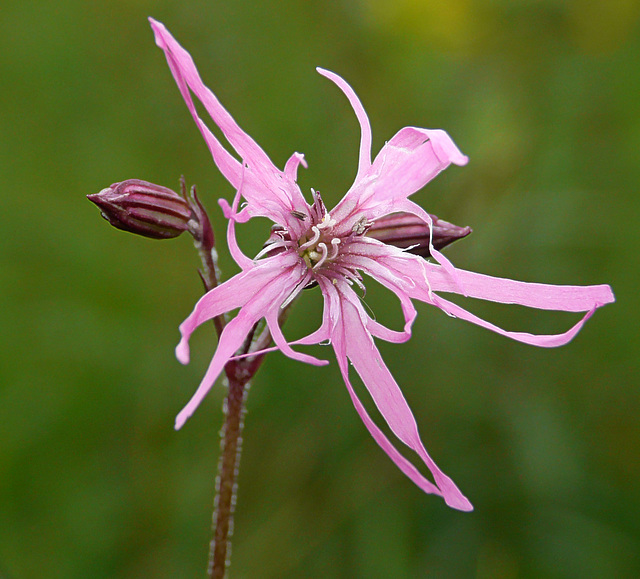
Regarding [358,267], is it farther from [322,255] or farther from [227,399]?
[227,399]

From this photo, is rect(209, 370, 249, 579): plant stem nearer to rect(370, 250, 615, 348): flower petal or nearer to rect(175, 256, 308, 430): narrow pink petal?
rect(175, 256, 308, 430): narrow pink petal

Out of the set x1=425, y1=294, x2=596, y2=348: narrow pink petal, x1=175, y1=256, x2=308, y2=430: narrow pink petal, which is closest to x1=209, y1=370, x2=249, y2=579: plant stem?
x1=175, y1=256, x2=308, y2=430: narrow pink petal

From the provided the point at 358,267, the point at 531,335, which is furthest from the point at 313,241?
the point at 531,335

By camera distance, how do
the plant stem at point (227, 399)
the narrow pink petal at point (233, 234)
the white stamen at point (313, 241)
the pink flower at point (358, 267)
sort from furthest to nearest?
the plant stem at point (227, 399) → the white stamen at point (313, 241) → the pink flower at point (358, 267) → the narrow pink petal at point (233, 234)

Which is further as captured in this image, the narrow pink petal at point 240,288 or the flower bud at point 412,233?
the flower bud at point 412,233

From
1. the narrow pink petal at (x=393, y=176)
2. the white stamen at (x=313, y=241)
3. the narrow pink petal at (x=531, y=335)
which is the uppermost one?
the narrow pink petal at (x=393, y=176)

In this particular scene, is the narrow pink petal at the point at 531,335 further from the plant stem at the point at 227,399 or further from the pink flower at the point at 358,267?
the plant stem at the point at 227,399

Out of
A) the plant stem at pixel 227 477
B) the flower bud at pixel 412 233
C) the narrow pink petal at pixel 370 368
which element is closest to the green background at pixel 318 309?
the plant stem at pixel 227 477
